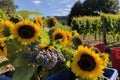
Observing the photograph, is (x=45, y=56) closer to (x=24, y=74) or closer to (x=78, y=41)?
(x=24, y=74)

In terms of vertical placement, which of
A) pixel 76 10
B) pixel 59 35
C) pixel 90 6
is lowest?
pixel 90 6

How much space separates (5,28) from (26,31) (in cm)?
17

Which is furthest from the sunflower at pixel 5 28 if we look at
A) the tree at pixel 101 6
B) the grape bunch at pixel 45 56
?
the tree at pixel 101 6

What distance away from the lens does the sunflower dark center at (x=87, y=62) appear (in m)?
1.57

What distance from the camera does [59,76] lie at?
1695 millimetres

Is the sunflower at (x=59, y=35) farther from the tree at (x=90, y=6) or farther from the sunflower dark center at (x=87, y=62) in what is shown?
the tree at (x=90, y=6)

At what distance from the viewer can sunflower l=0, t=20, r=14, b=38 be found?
1.79 m

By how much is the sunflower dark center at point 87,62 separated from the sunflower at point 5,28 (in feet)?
1.43

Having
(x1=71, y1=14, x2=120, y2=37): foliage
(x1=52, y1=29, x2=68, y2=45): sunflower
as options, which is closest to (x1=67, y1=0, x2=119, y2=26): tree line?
(x1=71, y1=14, x2=120, y2=37): foliage

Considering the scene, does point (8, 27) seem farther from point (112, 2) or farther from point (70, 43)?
point (112, 2)

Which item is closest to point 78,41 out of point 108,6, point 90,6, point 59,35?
point 59,35

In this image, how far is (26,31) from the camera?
1.69 meters

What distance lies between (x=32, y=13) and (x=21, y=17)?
65mm

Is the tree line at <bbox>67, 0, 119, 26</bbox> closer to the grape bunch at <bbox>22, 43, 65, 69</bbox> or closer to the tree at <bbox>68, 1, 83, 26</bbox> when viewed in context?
the tree at <bbox>68, 1, 83, 26</bbox>
